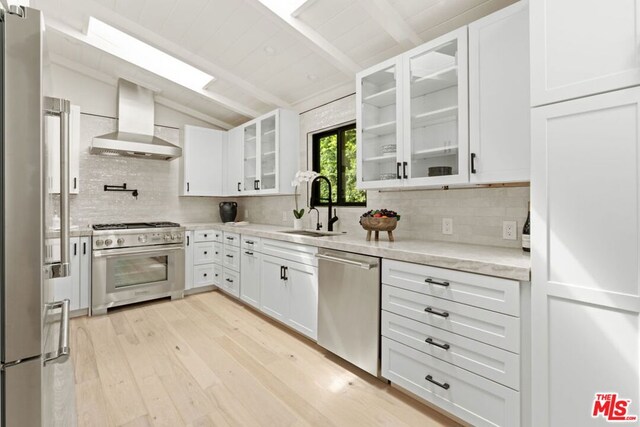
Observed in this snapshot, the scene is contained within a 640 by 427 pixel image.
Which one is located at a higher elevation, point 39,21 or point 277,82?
point 277,82

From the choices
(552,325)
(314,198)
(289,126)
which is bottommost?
(552,325)

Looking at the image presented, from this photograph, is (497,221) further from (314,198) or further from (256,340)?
(256,340)

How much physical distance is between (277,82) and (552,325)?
129 inches

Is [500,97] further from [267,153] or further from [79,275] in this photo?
[79,275]

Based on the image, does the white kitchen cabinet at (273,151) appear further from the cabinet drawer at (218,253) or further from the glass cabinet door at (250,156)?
the cabinet drawer at (218,253)

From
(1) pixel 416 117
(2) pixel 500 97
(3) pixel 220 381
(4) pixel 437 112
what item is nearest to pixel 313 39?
(1) pixel 416 117

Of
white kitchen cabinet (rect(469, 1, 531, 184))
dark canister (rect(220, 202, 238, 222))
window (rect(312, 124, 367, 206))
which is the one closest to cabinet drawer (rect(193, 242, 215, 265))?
dark canister (rect(220, 202, 238, 222))

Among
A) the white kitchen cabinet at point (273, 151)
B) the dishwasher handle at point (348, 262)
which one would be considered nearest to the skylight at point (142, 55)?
the white kitchen cabinet at point (273, 151)

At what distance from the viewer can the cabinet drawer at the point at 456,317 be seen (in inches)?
58.6

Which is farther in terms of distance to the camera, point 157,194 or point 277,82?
point 157,194

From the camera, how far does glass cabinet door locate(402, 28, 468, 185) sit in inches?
77.9

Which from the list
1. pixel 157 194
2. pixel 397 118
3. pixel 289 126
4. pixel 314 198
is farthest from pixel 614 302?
pixel 157 194

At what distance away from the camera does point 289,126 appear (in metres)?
3.79

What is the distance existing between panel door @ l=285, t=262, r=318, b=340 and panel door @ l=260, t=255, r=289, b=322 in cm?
9
